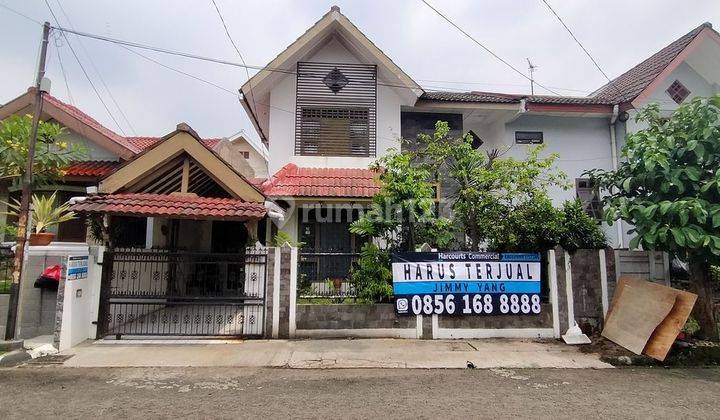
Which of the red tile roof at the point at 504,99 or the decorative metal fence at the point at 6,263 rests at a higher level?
the red tile roof at the point at 504,99

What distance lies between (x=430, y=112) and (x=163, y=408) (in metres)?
9.63

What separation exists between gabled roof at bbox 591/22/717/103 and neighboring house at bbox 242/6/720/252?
4 centimetres

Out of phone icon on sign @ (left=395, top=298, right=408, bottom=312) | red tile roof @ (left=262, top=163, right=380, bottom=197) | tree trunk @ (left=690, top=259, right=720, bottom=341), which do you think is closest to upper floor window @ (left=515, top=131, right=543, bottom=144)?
red tile roof @ (left=262, top=163, right=380, bottom=197)

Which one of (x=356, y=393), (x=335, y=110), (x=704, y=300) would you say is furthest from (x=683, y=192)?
(x=335, y=110)

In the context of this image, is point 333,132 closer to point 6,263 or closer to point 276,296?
point 276,296

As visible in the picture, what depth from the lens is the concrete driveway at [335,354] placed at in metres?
5.81

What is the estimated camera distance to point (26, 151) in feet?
24.3

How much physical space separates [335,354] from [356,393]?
1.56 meters

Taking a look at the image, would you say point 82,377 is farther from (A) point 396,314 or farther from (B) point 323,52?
(B) point 323,52

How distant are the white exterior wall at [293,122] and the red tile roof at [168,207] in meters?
3.28

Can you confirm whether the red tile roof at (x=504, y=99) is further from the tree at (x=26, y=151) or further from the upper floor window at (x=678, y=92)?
the tree at (x=26, y=151)

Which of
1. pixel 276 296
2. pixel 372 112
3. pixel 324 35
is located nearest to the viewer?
pixel 276 296

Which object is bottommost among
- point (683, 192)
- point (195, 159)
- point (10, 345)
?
point (10, 345)

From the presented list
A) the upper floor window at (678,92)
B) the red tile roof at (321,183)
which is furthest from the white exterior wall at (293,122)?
the upper floor window at (678,92)
